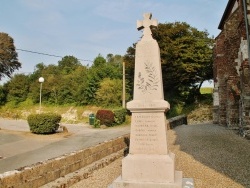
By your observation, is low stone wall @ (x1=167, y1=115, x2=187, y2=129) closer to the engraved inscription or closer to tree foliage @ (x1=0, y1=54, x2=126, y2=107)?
the engraved inscription

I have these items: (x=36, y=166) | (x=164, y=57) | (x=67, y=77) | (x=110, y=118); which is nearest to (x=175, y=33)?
(x=164, y=57)

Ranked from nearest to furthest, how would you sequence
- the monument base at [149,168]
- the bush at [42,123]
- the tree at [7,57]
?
the monument base at [149,168] < the bush at [42,123] < the tree at [7,57]

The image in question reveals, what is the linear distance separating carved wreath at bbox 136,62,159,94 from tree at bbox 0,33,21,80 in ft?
140

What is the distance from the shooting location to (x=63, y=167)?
243 inches

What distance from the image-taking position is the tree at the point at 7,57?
44031 millimetres

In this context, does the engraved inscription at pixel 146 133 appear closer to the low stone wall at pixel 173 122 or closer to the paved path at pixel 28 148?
the paved path at pixel 28 148

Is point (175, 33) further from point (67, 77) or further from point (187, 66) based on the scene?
point (67, 77)

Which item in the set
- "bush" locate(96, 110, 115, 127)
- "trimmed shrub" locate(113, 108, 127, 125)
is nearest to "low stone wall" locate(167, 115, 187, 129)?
"trimmed shrub" locate(113, 108, 127, 125)

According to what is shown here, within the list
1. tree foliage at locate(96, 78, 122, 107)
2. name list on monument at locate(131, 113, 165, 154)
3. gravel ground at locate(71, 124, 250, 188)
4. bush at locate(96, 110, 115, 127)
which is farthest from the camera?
tree foliage at locate(96, 78, 122, 107)

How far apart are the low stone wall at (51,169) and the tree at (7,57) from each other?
4070 centimetres

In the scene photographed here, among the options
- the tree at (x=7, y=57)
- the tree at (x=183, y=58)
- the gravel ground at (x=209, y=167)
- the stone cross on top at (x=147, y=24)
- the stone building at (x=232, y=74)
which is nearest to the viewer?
the stone cross on top at (x=147, y=24)

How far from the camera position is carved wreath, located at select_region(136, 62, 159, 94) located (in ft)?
17.6

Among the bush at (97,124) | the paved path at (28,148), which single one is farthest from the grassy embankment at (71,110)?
the paved path at (28,148)

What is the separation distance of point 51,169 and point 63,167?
42 cm
